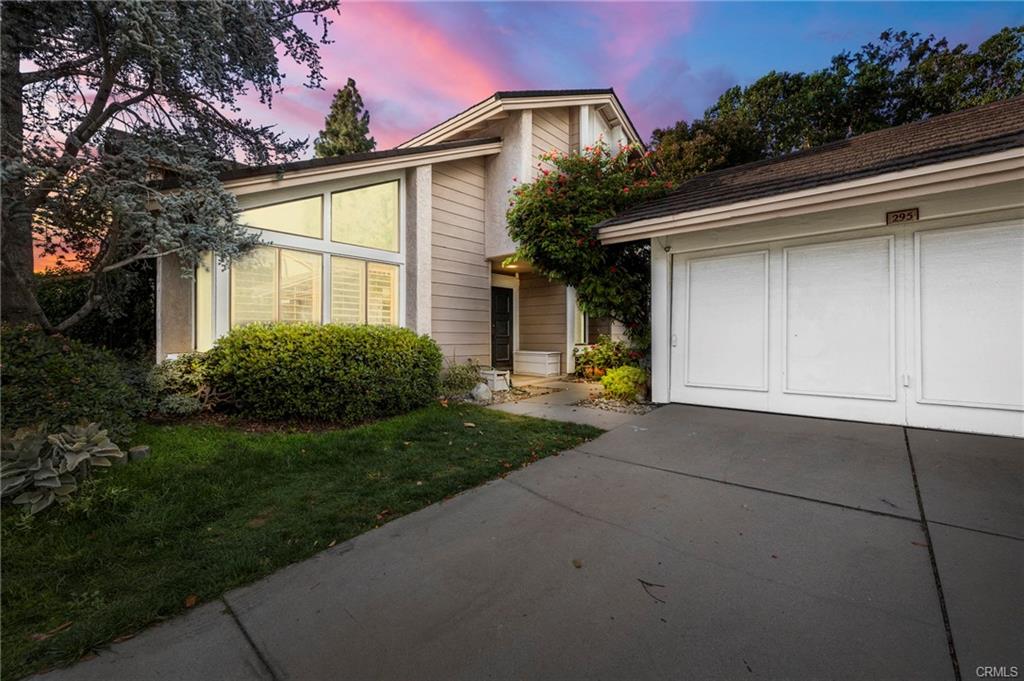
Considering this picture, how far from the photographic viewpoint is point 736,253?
5855 millimetres

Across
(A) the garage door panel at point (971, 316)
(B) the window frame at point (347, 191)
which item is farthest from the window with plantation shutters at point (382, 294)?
(A) the garage door panel at point (971, 316)

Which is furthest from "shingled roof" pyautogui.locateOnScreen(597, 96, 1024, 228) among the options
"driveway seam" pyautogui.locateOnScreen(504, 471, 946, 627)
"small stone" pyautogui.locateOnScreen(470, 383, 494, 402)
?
"driveway seam" pyautogui.locateOnScreen(504, 471, 946, 627)

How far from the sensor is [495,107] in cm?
880

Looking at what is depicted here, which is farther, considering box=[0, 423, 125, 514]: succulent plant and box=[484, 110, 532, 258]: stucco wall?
box=[484, 110, 532, 258]: stucco wall

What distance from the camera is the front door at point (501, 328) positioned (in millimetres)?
10633

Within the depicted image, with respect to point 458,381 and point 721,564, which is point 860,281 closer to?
point 721,564

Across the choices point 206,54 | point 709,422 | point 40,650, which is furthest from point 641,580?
point 206,54

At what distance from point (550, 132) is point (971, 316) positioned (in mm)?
8175

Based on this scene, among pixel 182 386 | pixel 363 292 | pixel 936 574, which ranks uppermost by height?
pixel 363 292

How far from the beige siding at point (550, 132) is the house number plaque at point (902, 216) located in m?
6.28

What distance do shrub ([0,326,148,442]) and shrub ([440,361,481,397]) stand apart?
415cm

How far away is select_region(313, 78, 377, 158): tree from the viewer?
876 inches

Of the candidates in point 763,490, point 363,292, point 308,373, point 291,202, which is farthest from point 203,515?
point 291,202

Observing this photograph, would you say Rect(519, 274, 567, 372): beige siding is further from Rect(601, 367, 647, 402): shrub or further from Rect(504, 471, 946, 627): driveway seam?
Rect(504, 471, 946, 627): driveway seam
